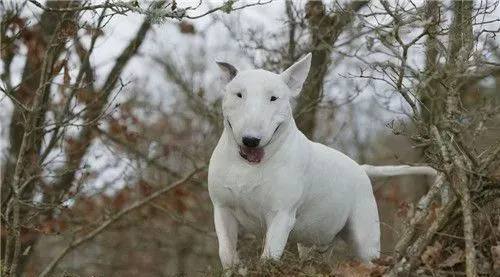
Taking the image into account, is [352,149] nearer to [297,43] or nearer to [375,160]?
[375,160]

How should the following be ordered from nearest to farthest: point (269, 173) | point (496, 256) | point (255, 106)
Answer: point (496, 256)
point (255, 106)
point (269, 173)

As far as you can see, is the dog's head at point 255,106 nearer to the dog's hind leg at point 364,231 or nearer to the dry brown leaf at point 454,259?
the dog's hind leg at point 364,231

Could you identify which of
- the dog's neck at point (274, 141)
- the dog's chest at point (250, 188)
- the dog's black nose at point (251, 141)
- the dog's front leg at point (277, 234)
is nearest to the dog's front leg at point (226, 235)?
the dog's chest at point (250, 188)

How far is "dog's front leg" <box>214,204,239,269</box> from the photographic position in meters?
6.01

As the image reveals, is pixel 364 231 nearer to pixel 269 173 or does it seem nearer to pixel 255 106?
pixel 269 173

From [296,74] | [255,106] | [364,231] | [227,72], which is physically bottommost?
[364,231]

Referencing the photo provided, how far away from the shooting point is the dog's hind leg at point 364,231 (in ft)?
21.7

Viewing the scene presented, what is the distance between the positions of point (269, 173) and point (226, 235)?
538 mm

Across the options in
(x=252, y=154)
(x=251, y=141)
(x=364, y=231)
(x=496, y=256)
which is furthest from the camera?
(x=364, y=231)

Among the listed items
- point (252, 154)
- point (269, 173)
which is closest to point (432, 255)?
point (269, 173)

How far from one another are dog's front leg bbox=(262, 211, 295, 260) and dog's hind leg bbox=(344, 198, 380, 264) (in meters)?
0.89

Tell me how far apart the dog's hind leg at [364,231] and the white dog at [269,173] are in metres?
0.23

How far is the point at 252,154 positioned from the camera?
5.78 metres

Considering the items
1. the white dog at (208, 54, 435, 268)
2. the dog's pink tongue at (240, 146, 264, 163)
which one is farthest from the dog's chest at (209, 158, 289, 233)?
the dog's pink tongue at (240, 146, 264, 163)
